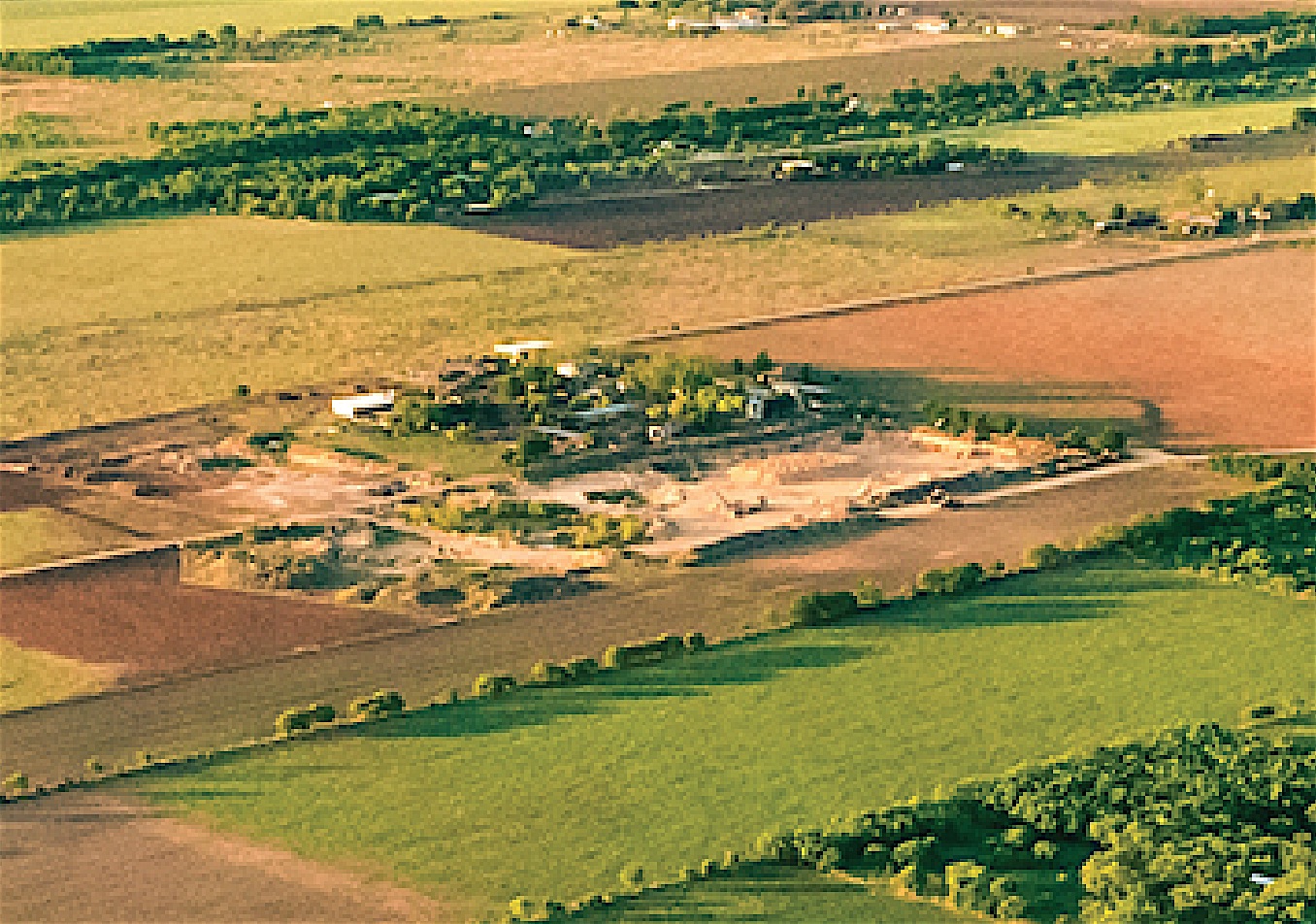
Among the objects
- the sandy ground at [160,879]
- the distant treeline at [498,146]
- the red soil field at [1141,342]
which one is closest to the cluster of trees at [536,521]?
the sandy ground at [160,879]


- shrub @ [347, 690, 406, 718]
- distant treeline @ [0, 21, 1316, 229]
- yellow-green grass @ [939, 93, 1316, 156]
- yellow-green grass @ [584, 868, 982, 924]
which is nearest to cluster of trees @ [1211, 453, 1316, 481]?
shrub @ [347, 690, 406, 718]

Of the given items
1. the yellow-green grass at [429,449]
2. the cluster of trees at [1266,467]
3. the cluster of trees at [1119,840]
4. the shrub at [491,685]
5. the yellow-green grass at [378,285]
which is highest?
the yellow-green grass at [378,285]

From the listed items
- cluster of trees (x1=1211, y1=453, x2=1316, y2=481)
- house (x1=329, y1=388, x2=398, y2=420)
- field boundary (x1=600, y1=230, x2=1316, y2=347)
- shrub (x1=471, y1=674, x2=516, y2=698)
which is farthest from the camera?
field boundary (x1=600, y1=230, x2=1316, y2=347)

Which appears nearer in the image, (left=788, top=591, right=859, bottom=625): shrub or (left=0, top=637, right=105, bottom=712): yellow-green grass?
(left=0, top=637, right=105, bottom=712): yellow-green grass

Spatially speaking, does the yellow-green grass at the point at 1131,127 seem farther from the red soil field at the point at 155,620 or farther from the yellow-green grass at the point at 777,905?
the yellow-green grass at the point at 777,905

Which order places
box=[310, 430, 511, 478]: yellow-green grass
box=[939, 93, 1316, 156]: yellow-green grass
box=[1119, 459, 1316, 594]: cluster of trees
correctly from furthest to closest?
1. box=[939, 93, 1316, 156]: yellow-green grass
2. box=[310, 430, 511, 478]: yellow-green grass
3. box=[1119, 459, 1316, 594]: cluster of trees

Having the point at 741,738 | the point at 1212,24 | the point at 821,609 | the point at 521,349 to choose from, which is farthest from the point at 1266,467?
the point at 1212,24

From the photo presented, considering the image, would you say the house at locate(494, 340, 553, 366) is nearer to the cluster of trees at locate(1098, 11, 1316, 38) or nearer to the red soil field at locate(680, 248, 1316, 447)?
the red soil field at locate(680, 248, 1316, 447)
